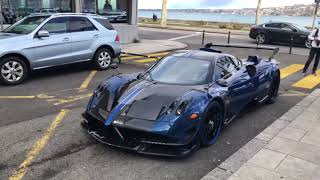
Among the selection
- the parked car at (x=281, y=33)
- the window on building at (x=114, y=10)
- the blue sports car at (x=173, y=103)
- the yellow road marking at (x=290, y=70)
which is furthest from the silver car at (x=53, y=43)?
the parked car at (x=281, y=33)

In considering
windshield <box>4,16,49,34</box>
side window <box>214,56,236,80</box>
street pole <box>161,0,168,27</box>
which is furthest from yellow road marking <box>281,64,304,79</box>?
street pole <box>161,0,168,27</box>

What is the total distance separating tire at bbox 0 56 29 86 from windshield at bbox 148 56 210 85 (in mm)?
4387

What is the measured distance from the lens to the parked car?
21.3 metres

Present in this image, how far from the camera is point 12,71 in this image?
915 centimetres

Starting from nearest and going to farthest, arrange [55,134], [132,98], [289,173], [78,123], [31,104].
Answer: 1. [289,173]
2. [132,98]
3. [55,134]
4. [78,123]
5. [31,104]

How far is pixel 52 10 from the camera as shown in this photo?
15.7 meters

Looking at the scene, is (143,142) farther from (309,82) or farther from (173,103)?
(309,82)

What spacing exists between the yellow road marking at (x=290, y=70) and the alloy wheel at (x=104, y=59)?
555 cm

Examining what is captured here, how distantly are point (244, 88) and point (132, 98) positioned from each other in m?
2.23

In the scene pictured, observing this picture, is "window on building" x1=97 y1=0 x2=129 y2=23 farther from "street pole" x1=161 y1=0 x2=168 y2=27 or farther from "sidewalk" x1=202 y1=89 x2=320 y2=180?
"street pole" x1=161 y1=0 x2=168 y2=27

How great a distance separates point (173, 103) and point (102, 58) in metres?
6.76

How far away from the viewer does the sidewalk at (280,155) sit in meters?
4.61

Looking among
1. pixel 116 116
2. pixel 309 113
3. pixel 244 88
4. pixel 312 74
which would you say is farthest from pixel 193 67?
pixel 312 74

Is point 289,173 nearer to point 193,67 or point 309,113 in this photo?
point 193,67
